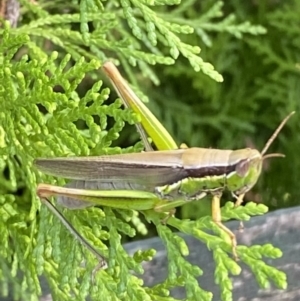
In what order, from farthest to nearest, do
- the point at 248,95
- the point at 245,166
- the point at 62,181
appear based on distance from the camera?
the point at 248,95 < the point at 62,181 < the point at 245,166

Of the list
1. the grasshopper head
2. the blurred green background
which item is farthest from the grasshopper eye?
the blurred green background

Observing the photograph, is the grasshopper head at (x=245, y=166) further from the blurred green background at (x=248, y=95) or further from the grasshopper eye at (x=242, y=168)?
the blurred green background at (x=248, y=95)

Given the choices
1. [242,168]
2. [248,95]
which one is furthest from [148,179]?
[248,95]

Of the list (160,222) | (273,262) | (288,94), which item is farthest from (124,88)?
(288,94)

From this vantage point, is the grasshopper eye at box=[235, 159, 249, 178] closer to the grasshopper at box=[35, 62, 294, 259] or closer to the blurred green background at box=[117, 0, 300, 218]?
the grasshopper at box=[35, 62, 294, 259]

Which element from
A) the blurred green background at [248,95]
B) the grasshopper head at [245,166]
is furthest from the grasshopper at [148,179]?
the blurred green background at [248,95]

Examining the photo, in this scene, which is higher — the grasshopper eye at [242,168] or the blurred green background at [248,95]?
the grasshopper eye at [242,168]

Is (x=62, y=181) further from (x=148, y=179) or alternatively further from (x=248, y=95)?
(x=248, y=95)

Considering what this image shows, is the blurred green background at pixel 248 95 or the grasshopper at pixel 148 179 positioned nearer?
the grasshopper at pixel 148 179

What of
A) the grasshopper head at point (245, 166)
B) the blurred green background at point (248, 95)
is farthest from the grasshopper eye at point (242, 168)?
the blurred green background at point (248, 95)
